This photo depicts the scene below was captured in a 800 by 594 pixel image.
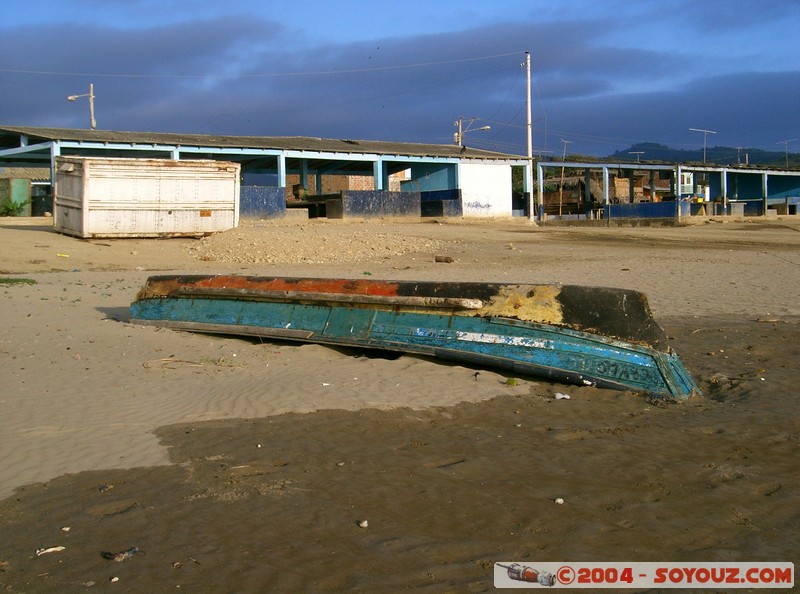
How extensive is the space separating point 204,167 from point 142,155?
12089mm

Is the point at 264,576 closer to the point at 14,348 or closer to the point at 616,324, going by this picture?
the point at 616,324

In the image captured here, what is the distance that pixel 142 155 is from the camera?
3180 centimetres

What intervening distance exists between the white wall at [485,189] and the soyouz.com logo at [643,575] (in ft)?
109

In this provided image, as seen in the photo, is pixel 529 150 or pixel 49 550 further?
A: pixel 529 150

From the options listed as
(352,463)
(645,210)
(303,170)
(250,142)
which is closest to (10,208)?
(250,142)

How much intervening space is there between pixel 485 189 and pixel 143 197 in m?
20.7

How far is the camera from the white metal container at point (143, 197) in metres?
19.7

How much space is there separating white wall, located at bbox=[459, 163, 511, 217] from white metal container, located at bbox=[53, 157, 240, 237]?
676 inches

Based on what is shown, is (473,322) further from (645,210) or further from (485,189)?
(645,210)

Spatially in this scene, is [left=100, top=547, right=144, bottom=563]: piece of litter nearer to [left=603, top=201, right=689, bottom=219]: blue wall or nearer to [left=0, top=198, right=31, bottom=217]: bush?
[left=0, top=198, right=31, bottom=217]: bush

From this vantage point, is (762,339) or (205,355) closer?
(205,355)

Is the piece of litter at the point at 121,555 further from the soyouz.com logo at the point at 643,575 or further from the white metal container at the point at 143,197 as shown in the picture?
the white metal container at the point at 143,197

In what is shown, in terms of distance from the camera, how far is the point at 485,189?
3812 centimetres

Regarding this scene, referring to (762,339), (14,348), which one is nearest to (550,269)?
(762,339)
